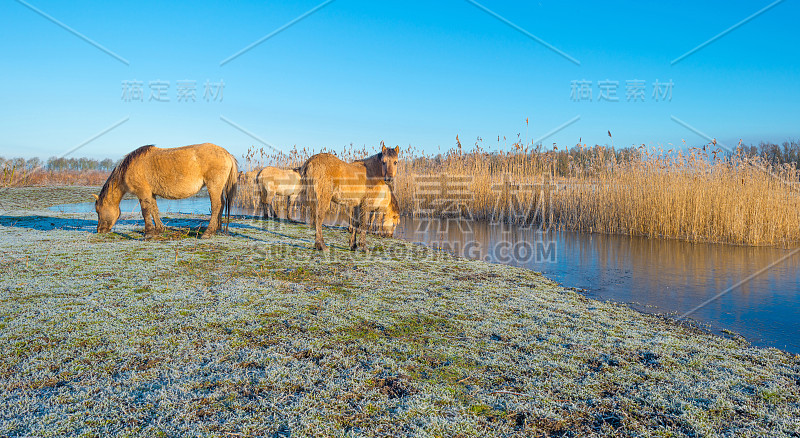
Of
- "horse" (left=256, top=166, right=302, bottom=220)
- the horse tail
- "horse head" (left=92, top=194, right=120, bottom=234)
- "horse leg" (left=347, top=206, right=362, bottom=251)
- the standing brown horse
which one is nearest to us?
"horse leg" (left=347, top=206, right=362, bottom=251)

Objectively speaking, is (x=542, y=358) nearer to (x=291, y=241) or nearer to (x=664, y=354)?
(x=664, y=354)

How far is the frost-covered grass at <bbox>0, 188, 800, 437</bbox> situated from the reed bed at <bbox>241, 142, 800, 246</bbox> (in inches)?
305

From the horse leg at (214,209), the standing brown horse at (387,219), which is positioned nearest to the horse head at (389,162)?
the standing brown horse at (387,219)

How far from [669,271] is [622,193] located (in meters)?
5.38

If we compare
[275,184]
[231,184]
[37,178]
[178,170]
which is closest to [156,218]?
[178,170]

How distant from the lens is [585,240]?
11078mm

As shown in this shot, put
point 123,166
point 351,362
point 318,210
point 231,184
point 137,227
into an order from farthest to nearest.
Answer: point 137,227, point 231,184, point 123,166, point 318,210, point 351,362

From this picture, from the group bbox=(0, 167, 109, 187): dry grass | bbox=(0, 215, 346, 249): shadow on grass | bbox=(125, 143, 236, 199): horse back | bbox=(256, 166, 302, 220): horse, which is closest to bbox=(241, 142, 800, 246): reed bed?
bbox=(256, 166, 302, 220): horse

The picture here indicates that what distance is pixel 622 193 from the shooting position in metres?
12.2

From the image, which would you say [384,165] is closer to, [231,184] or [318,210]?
[318,210]

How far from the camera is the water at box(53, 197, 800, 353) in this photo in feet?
16.1

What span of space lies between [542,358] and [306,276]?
3.43 meters

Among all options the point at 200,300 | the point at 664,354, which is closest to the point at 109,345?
the point at 200,300

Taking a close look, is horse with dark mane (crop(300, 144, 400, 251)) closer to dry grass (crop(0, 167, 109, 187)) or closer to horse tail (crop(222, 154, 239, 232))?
horse tail (crop(222, 154, 239, 232))
